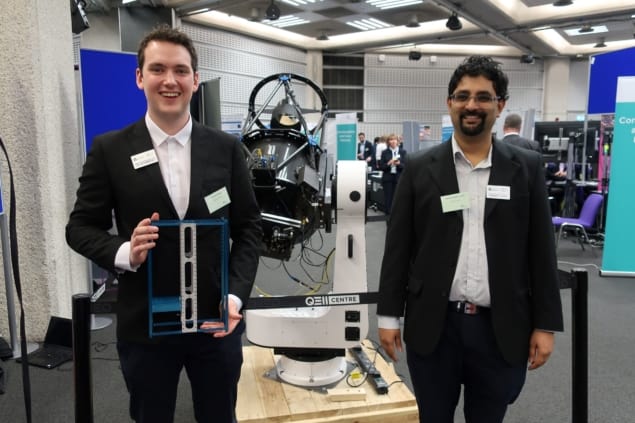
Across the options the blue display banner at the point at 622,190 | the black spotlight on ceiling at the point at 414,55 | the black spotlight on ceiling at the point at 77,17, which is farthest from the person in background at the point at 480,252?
the black spotlight on ceiling at the point at 414,55

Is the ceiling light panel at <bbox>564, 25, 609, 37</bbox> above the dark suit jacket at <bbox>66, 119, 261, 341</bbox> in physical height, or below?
above

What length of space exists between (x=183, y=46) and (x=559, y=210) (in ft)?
27.4

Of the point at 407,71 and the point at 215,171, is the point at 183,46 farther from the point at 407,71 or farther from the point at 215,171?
the point at 407,71

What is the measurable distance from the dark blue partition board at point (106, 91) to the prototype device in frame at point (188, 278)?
115 inches

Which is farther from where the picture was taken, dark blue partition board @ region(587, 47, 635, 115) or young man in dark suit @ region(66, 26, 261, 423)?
dark blue partition board @ region(587, 47, 635, 115)

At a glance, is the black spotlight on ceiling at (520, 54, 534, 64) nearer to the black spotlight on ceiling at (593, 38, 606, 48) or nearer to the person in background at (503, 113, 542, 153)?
the black spotlight on ceiling at (593, 38, 606, 48)

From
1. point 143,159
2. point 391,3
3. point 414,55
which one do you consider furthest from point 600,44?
point 143,159

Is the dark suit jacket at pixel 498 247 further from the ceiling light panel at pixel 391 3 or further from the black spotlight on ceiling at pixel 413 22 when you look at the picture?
the black spotlight on ceiling at pixel 413 22

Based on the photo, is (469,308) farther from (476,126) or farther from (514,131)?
(514,131)

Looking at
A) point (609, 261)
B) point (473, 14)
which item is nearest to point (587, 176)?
point (609, 261)

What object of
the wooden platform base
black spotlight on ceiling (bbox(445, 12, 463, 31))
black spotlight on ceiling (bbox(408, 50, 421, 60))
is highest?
black spotlight on ceiling (bbox(408, 50, 421, 60))

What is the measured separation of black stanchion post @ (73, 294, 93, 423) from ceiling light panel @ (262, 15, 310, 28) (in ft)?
34.6

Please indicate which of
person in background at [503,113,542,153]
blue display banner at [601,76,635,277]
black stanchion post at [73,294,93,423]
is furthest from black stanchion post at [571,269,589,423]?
person in background at [503,113,542,153]

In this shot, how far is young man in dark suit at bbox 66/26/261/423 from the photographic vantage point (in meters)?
1.33
